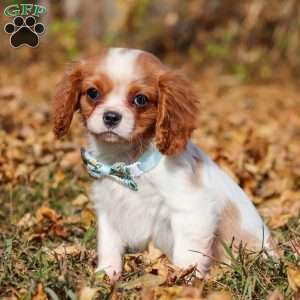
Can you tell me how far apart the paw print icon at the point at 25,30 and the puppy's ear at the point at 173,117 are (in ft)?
4.54

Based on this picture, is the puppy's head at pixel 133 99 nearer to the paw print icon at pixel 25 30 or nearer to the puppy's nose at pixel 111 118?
the puppy's nose at pixel 111 118

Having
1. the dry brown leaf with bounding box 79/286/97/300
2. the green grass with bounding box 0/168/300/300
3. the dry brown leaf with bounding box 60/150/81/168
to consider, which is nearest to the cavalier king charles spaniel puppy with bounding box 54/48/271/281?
the green grass with bounding box 0/168/300/300

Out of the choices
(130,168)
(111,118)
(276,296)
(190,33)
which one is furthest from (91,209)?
(190,33)

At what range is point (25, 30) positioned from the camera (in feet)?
17.6

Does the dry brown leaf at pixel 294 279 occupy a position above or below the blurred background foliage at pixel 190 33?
above

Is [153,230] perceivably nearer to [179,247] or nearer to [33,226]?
[179,247]

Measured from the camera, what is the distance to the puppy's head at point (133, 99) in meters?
3.76

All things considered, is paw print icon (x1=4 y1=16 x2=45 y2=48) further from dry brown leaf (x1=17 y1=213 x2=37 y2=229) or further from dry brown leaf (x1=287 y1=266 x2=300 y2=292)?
→ dry brown leaf (x1=287 y1=266 x2=300 y2=292)

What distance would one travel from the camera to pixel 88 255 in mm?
4090

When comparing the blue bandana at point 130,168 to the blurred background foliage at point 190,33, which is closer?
the blue bandana at point 130,168

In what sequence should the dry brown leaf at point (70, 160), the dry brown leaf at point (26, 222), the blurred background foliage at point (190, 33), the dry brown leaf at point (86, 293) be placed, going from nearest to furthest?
the dry brown leaf at point (86, 293), the dry brown leaf at point (26, 222), the dry brown leaf at point (70, 160), the blurred background foliage at point (190, 33)

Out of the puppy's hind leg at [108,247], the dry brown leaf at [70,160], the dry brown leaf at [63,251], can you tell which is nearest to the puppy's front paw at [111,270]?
the puppy's hind leg at [108,247]

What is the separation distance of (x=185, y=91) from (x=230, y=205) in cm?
68

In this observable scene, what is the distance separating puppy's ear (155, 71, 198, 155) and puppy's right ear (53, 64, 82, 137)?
48cm
